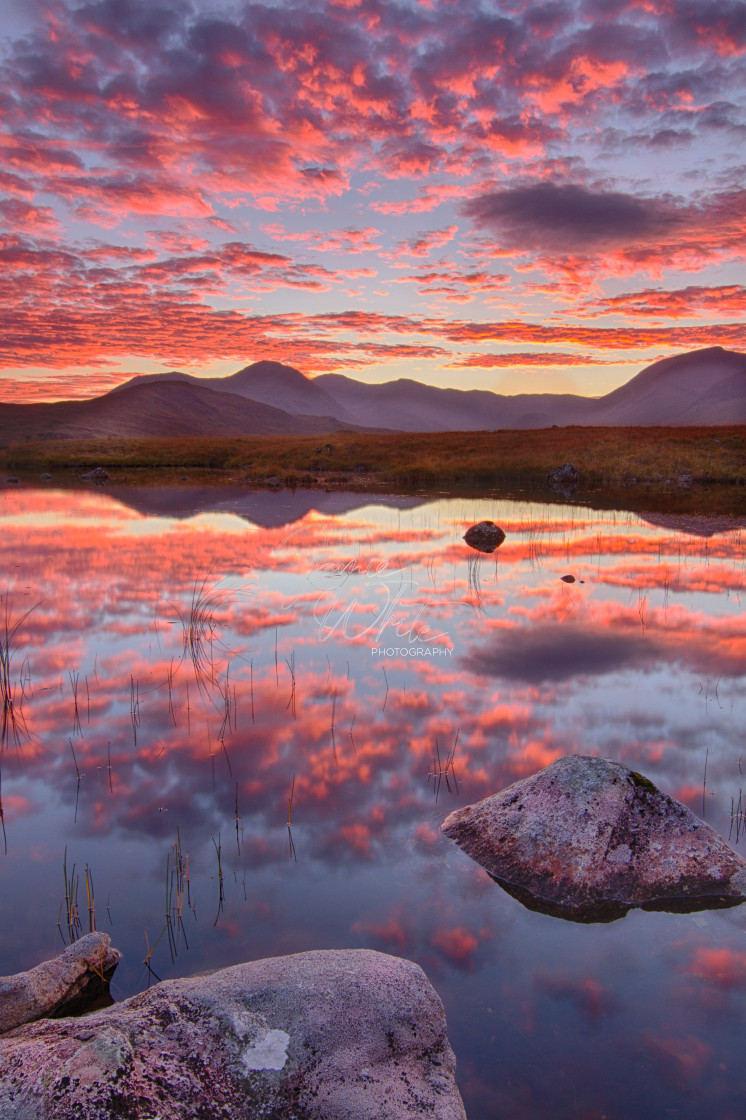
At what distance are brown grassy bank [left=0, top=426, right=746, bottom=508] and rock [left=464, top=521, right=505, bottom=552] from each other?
48.0 feet

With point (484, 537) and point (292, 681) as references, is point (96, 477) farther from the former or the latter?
point (292, 681)

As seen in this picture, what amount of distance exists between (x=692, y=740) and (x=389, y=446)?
61054 millimetres

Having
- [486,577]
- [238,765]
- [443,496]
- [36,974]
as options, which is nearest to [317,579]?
[486,577]

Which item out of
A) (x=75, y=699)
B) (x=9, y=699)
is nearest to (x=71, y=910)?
(x=75, y=699)

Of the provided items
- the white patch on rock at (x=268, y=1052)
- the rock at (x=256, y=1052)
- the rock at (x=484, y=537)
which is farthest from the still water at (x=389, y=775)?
the rock at (x=484, y=537)

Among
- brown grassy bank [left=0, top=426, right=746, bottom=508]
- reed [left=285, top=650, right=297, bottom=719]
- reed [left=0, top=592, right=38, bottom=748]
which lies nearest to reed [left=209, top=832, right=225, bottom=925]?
reed [left=285, top=650, right=297, bottom=719]

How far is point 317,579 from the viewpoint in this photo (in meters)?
16.5

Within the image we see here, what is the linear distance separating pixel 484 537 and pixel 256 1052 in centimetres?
1961

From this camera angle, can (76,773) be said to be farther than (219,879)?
Yes

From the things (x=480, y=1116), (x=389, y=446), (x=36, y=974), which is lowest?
(x=480, y=1116)

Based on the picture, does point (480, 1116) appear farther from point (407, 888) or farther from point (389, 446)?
point (389, 446)

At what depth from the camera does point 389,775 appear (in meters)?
7.09

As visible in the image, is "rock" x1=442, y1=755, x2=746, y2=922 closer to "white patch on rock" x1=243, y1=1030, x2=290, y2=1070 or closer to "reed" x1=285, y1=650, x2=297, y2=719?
"white patch on rock" x1=243, y1=1030, x2=290, y2=1070

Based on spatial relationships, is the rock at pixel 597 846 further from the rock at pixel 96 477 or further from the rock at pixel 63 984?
the rock at pixel 96 477
